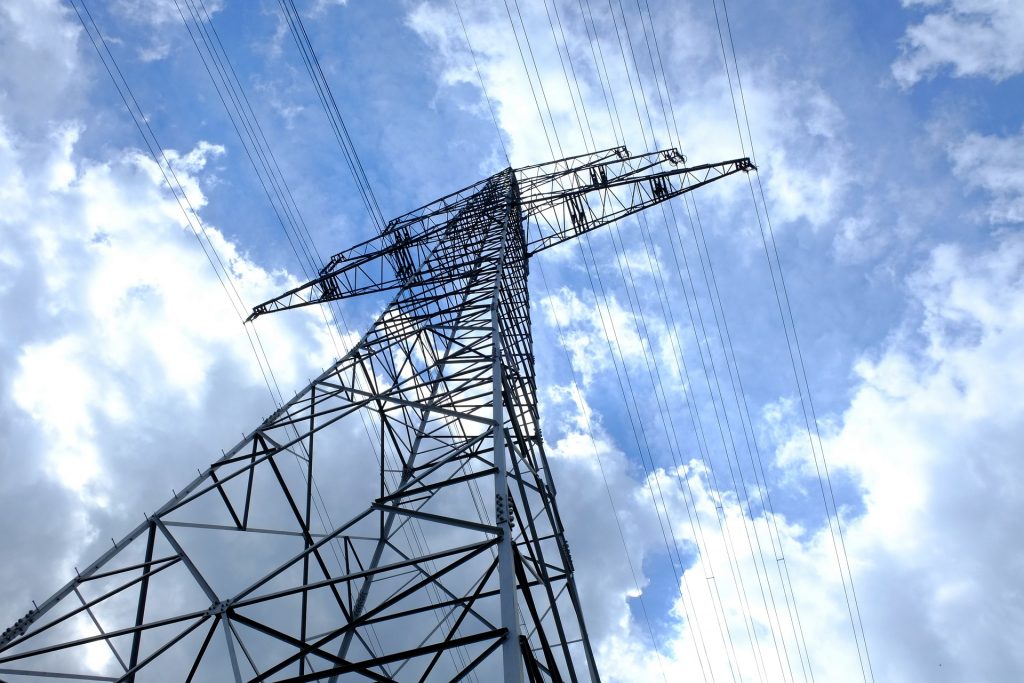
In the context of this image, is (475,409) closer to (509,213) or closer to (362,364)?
(362,364)

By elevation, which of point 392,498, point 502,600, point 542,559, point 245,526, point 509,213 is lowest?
point 502,600

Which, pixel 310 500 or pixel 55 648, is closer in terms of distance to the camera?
pixel 55 648

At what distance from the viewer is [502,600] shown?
5.52 metres

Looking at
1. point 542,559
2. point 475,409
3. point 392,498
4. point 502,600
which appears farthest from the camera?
point 475,409

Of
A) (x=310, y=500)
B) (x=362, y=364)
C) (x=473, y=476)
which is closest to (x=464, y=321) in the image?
(x=362, y=364)

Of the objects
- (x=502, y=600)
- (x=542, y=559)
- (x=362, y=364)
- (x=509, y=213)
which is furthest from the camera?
(x=509, y=213)

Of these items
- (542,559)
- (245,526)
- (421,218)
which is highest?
(421,218)

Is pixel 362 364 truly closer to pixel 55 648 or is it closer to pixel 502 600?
pixel 55 648

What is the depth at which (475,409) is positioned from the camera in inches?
432

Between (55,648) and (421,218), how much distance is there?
596 inches

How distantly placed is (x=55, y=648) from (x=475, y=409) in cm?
619

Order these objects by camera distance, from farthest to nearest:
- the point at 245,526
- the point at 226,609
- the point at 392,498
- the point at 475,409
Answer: the point at 475,409 → the point at 245,526 → the point at 392,498 → the point at 226,609

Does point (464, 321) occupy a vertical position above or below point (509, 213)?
below

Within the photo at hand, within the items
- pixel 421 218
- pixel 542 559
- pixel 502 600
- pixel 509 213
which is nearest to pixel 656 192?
pixel 509 213
